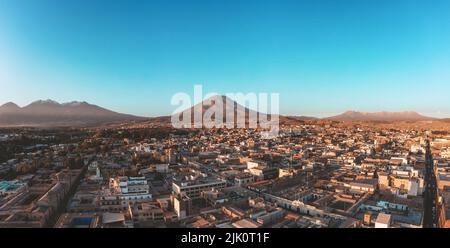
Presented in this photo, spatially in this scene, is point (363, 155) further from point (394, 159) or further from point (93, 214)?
point (93, 214)

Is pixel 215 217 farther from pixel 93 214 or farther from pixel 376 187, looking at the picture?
pixel 376 187

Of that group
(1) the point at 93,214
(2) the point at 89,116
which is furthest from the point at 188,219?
(2) the point at 89,116

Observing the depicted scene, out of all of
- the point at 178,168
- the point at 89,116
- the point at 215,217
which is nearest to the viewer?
the point at 215,217

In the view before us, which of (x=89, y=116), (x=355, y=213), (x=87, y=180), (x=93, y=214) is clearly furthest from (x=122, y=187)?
(x=89, y=116)

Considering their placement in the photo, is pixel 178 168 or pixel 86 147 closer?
pixel 178 168

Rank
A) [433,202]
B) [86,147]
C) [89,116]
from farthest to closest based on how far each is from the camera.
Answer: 1. [89,116]
2. [86,147]
3. [433,202]

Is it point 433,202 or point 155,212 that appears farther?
point 433,202
